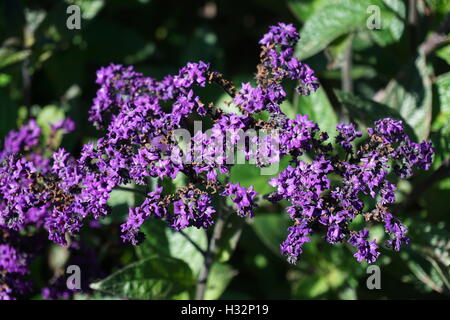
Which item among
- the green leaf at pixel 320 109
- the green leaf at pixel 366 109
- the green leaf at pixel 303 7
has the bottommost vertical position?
the green leaf at pixel 366 109

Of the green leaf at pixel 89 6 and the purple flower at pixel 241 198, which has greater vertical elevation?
the green leaf at pixel 89 6

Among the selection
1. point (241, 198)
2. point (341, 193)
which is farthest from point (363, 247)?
point (241, 198)

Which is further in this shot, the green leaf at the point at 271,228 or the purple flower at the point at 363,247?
the green leaf at the point at 271,228

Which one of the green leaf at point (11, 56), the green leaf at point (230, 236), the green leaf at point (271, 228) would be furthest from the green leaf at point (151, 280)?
the green leaf at point (11, 56)

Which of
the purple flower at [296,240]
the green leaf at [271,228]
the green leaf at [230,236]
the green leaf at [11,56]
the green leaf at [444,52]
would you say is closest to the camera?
the purple flower at [296,240]

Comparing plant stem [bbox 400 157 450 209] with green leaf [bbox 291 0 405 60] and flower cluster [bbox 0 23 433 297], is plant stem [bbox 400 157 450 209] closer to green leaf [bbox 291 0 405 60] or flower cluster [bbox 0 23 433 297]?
flower cluster [bbox 0 23 433 297]

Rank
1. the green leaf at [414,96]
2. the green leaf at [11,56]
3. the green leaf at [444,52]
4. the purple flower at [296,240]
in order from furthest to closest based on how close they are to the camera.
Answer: the green leaf at [11,56], the green leaf at [444,52], the green leaf at [414,96], the purple flower at [296,240]

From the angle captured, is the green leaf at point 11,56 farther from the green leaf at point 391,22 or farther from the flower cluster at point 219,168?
the green leaf at point 391,22
